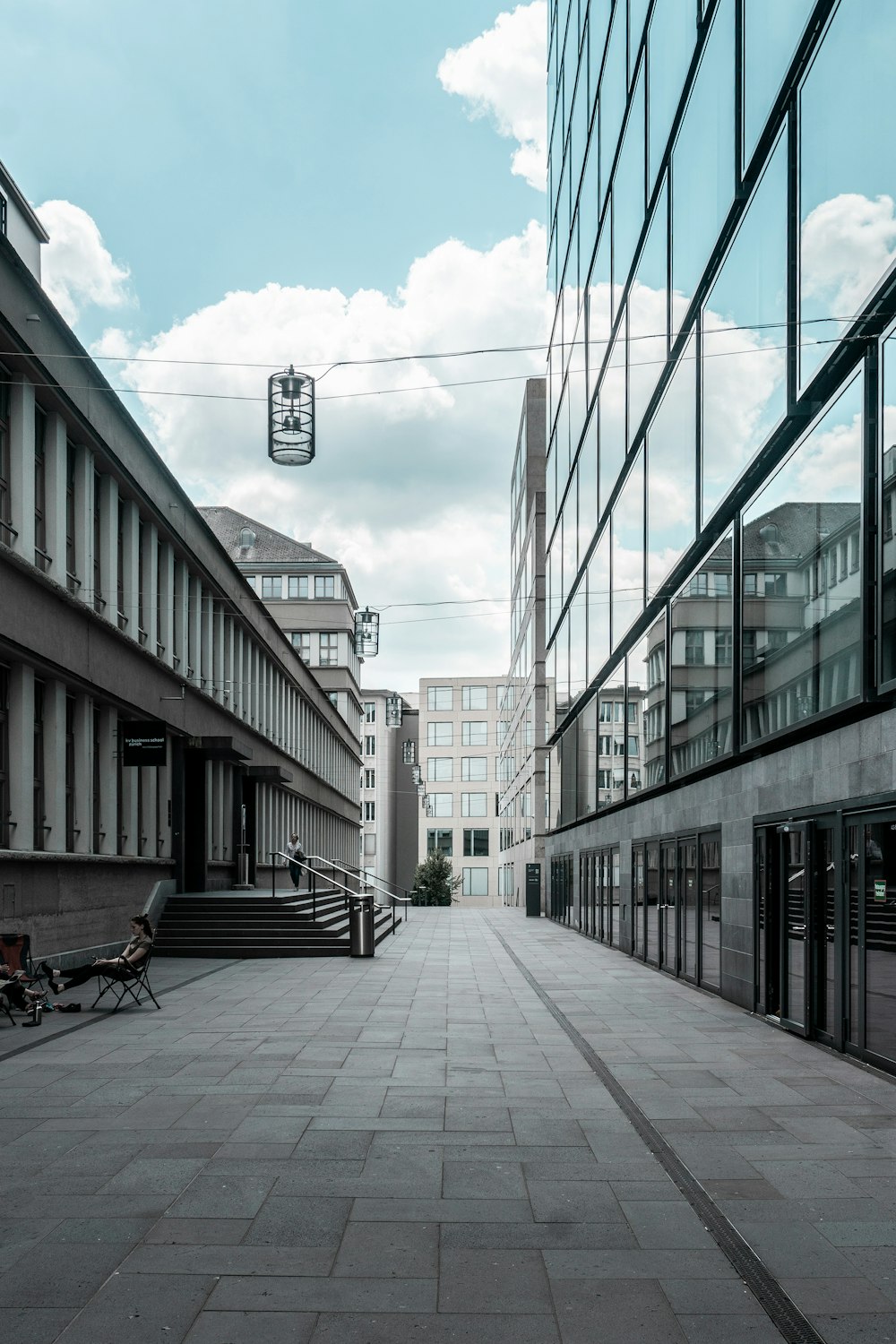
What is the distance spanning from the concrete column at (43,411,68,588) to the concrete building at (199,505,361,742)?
51101 mm

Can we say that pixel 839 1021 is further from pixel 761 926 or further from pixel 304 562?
pixel 304 562

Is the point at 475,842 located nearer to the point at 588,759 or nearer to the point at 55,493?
the point at 588,759

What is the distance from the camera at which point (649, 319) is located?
23.1m

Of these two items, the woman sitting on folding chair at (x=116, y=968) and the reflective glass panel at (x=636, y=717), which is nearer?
the woman sitting on folding chair at (x=116, y=968)

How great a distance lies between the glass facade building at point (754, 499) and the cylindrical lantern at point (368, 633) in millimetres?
8631

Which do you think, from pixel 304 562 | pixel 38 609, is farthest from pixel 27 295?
pixel 304 562

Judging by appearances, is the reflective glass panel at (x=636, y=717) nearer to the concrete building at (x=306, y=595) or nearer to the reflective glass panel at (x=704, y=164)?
the reflective glass panel at (x=704, y=164)

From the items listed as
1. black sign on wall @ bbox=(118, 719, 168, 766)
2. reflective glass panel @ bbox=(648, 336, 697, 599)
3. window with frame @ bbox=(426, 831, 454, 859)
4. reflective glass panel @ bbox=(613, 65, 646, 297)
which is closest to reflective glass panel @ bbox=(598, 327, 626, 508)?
reflective glass panel @ bbox=(613, 65, 646, 297)

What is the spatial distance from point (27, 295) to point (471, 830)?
310 ft

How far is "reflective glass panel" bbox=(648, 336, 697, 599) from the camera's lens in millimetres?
19016

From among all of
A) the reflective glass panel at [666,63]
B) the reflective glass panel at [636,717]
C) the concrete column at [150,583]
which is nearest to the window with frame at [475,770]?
the reflective glass panel at [636,717]

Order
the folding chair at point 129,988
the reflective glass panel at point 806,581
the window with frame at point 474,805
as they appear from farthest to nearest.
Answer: the window with frame at point 474,805, the folding chair at point 129,988, the reflective glass panel at point 806,581

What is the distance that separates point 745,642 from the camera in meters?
15.6

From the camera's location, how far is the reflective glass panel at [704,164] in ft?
54.6
